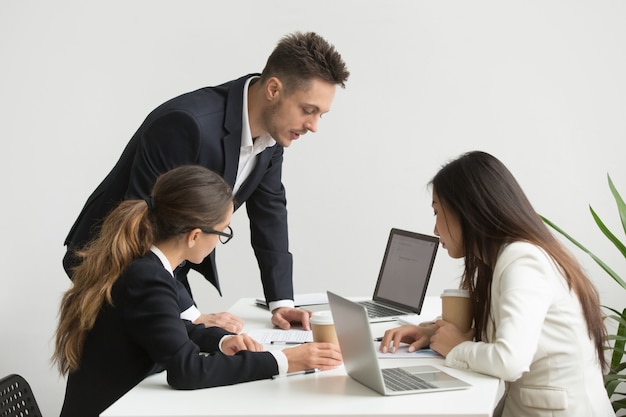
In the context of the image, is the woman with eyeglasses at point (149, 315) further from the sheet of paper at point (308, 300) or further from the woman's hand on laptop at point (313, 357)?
the sheet of paper at point (308, 300)

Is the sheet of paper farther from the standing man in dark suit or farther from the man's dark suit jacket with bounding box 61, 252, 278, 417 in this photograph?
the man's dark suit jacket with bounding box 61, 252, 278, 417

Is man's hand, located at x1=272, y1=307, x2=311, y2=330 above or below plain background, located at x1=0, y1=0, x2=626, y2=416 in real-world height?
below

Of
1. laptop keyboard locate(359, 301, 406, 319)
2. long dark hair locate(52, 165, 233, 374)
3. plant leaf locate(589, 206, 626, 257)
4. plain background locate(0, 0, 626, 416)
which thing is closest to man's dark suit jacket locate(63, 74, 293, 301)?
laptop keyboard locate(359, 301, 406, 319)

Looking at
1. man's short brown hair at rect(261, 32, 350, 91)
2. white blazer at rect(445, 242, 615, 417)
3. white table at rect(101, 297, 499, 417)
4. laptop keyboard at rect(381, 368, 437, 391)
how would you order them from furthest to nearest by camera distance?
man's short brown hair at rect(261, 32, 350, 91), white blazer at rect(445, 242, 615, 417), laptop keyboard at rect(381, 368, 437, 391), white table at rect(101, 297, 499, 417)

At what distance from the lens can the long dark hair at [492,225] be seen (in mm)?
1854

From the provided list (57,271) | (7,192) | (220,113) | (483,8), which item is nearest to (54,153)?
(7,192)

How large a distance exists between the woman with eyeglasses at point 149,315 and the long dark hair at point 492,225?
0.42 metres

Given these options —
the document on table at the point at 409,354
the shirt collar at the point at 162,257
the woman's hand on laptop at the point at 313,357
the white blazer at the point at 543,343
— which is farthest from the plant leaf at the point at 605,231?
the shirt collar at the point at 162,257

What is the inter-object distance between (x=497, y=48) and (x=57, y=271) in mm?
2363

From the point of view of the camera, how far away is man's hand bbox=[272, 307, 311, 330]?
2.28 meters

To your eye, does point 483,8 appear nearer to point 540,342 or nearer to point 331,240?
point 331,240

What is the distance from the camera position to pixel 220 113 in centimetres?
239

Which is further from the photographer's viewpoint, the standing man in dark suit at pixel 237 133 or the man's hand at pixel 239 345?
the standing man in dark suit at pixel 237 133

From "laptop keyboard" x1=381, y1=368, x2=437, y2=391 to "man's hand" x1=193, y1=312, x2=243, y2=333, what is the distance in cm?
57
